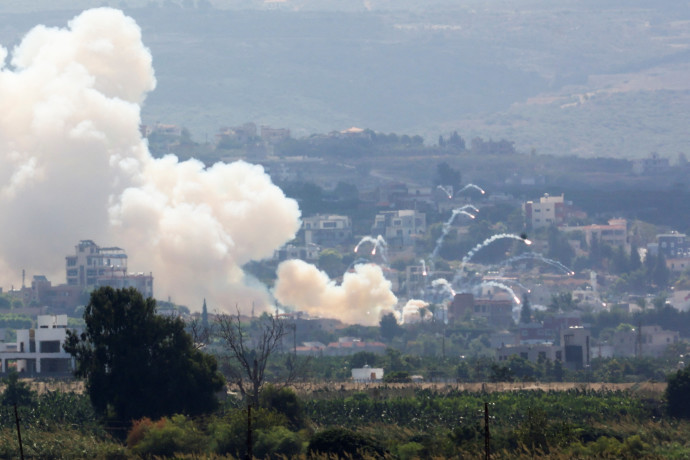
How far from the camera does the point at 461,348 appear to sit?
163 meters

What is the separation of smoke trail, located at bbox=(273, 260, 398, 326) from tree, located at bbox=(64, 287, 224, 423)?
101475 mm

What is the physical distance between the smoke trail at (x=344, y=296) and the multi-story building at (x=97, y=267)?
15160 millimetres

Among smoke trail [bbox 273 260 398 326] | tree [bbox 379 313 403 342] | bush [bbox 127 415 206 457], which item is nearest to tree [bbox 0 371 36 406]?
bush [bbox 127 415 206 457]

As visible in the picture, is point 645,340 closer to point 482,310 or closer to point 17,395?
point 482,310

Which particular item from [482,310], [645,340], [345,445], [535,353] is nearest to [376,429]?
[345,445]

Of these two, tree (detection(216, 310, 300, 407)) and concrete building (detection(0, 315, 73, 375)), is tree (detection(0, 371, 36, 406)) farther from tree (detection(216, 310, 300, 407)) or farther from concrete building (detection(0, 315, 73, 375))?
concrete building (detection(0, 315, 73, 375))

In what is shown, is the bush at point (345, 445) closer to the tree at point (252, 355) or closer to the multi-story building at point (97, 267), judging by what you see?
the tree at point (252, 355)

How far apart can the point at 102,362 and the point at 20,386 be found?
1163 centimetres

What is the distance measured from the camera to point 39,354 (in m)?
111

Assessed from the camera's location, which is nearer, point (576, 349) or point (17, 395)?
point (17, 395)

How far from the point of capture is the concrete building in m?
110

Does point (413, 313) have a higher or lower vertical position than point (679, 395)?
higher

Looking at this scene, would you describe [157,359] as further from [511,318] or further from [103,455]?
[511,318]

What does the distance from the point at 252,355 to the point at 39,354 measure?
1644cm
